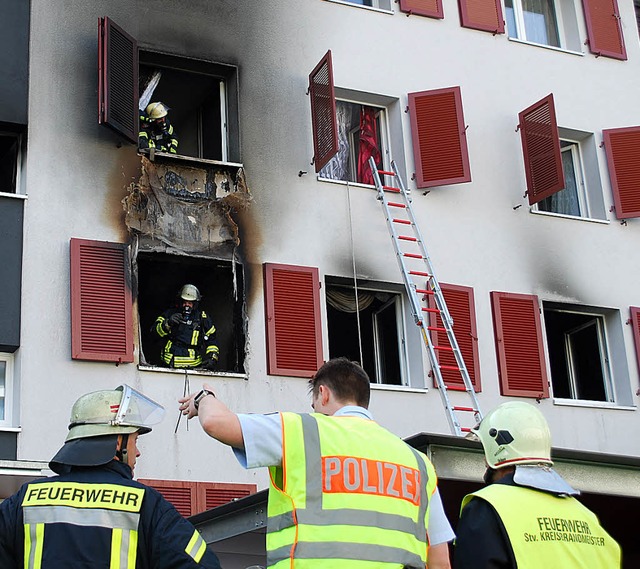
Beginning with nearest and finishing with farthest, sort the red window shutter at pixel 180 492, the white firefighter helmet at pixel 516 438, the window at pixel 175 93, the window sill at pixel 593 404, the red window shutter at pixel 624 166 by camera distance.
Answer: the white firefighter helmet at pixel 516 438 < the red window shutter at pixel 180 492 < the window at pixel 175 93 < the window sill at pixel 593 404 < the red window shutter at pixel 624 166

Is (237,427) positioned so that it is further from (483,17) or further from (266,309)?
(483,17)

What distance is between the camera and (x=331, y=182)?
15.3 m

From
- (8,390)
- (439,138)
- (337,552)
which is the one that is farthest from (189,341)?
(337,552)

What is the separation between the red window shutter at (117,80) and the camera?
1383cm

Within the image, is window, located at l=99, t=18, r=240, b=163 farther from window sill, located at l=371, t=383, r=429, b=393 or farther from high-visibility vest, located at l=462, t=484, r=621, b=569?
high-visibility vest, located at l=462, t=484, r=621, b=569

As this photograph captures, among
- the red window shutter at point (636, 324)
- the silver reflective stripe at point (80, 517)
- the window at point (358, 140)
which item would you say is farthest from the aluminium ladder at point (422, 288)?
the silver reflective stripe at point (80, 517)

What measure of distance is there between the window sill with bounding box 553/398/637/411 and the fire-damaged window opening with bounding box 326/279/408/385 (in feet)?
6.79

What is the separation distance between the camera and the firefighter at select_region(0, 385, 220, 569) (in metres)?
4.70

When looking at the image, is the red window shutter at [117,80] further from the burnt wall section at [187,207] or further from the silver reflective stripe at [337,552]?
the silver reflective stripe at [337,552]

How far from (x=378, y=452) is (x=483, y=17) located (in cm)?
1327

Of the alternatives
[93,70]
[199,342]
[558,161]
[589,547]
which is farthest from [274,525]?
[558,161]

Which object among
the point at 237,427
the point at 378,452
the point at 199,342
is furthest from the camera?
the point at 199,342

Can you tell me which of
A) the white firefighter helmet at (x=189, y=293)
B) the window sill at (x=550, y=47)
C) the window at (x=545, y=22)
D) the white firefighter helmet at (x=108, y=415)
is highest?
Answer: the window at (x=545, y=22)

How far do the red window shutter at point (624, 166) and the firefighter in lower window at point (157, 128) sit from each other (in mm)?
6190
